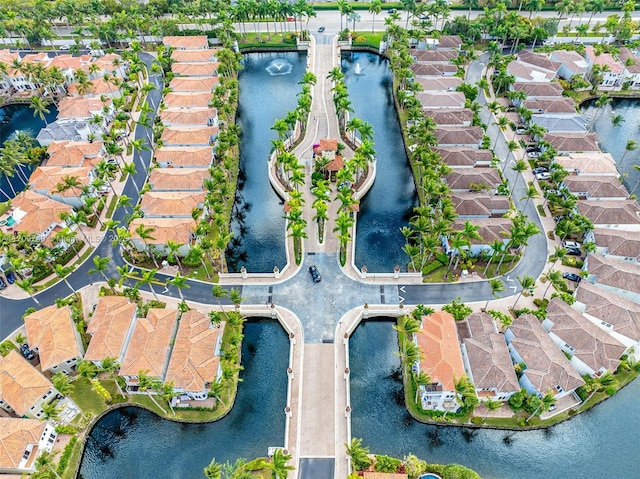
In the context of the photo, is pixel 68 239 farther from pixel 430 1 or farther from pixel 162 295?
pixel 430 1

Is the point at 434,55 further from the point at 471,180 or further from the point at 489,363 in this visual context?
the point at 489,363

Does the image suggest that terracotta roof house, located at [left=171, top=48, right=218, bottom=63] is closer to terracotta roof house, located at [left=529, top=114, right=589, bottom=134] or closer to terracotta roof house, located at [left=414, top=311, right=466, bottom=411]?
terracotta roof house, located at [left=529, top=114, right=589, bottom=134]

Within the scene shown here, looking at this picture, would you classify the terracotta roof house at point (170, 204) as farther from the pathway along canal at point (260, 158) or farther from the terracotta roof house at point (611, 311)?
the terracotta roof house at point (611, 311)

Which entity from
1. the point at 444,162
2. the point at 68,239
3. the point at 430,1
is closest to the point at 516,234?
the point at 444,162

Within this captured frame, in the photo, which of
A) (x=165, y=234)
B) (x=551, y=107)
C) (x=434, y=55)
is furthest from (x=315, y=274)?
(x=434, y=55)

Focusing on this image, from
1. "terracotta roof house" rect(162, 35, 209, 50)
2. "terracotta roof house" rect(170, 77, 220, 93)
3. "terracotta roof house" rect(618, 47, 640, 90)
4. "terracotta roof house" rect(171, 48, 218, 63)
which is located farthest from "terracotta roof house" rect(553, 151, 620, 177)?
"terracotta roof house" rect(162, 35, 209, 50)

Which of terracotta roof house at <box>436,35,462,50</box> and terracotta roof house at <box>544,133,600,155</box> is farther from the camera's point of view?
terracotta roof house at <box>436,35,462,50</box>
